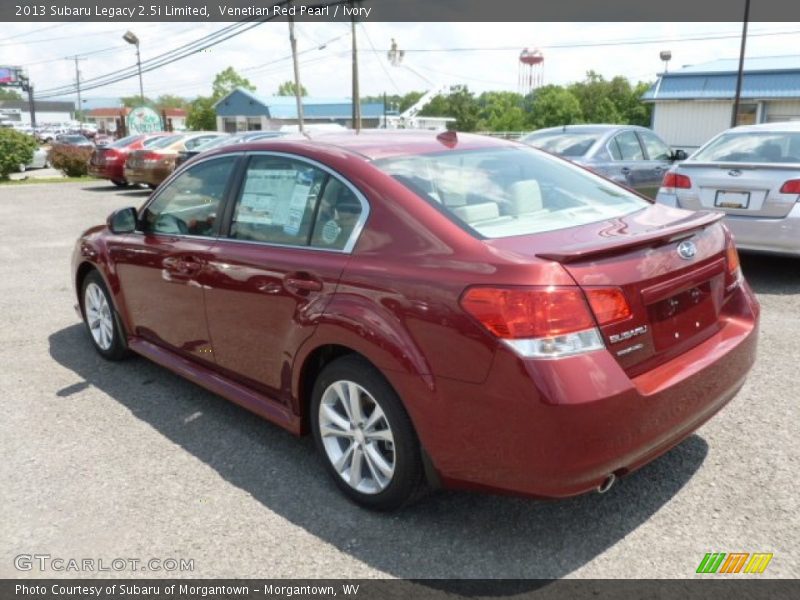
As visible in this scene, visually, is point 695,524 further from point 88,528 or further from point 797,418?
point 88,528

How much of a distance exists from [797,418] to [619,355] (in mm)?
1976

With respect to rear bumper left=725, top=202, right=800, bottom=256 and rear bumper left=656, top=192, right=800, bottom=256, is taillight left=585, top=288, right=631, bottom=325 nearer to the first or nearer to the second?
rear bumper left=656, top=192, right=800, bottom=256

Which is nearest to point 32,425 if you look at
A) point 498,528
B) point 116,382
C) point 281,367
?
point 116,382

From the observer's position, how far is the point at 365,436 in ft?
9.78

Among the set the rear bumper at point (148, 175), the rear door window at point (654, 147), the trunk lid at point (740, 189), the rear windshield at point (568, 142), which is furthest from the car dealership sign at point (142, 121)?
the trunk lid at point (740, 189)

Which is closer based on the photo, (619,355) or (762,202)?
(619,355)

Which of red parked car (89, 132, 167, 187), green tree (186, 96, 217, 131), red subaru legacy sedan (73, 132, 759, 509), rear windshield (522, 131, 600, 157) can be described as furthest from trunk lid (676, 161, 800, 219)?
green tree (186, 96, 217, 131)

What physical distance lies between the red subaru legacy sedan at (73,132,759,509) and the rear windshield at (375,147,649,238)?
0.04 feet

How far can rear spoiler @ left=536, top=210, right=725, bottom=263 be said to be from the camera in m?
2.47

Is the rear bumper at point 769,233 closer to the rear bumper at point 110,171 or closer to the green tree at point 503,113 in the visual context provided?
the rear bumper at point 110,171

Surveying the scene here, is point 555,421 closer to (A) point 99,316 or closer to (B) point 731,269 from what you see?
(B) point 731,269

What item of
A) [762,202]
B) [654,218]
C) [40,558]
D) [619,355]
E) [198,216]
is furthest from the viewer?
[762,202]

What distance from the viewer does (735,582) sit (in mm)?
2543

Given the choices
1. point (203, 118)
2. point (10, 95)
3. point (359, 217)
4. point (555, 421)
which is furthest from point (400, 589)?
point (10, 95)
